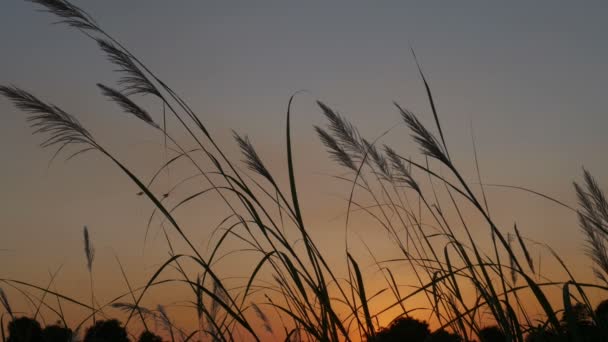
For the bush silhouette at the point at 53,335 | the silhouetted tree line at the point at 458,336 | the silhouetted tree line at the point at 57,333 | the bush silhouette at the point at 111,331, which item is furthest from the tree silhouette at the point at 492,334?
the bush silhouette at the point at 53,335

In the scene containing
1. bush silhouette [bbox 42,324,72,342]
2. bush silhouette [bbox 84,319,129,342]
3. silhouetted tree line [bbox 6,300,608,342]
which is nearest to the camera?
silhouetted tree line [bbox 6,300,608,342]

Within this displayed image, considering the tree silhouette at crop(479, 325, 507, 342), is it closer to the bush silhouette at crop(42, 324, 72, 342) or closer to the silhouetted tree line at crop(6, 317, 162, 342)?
the silhouetted tree line at crop(6, 317, 162, 342)

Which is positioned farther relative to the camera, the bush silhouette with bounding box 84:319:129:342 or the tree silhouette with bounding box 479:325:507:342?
the bush silhouette with bounding box 84:319:129:342

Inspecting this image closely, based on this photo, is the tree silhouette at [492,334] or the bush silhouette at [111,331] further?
the bush silhouette at [111,331]

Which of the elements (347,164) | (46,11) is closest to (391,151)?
(347,164)

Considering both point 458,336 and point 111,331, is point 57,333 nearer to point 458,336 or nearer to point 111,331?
point 111,331

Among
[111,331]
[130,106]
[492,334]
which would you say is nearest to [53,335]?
[111,331]

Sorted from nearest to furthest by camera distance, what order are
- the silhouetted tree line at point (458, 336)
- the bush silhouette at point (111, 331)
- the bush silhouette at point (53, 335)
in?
the silhouetted tree line at point (458, 336), the bush silhouette at point (53, 335), the bush silhouette at point (111, 331)

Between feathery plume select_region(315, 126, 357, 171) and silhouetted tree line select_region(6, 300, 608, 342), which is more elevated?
feathery plume select_region(315, 126, 357, 171)

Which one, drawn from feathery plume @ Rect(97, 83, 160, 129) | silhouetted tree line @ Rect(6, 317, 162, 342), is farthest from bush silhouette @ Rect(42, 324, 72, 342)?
feathery plume @ Rect(97, 83, 160, 129)

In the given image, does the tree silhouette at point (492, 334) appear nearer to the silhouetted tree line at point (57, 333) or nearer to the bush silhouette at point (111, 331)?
the silhouetted tree line at point (57, 333)

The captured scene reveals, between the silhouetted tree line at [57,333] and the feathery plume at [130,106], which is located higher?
the feathery plume at [130,106]

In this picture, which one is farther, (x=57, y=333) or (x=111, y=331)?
(x=57, y=333)

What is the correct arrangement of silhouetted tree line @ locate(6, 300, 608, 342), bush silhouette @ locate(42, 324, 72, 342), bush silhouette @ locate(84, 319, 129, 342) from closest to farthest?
silhouetted tree line @ locate(6, 300, 608, 342) < bush silhouette @ locate(42, 324, 72, 342) < bush silhouette @ locate(84, 319, 129, 342)
